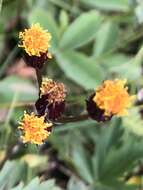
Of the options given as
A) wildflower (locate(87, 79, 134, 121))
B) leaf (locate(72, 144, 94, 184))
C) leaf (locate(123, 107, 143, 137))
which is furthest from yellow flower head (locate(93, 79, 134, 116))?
leaf (locate(72, 144, 94, 184))

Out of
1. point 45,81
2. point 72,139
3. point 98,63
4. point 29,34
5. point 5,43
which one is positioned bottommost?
point 45,81

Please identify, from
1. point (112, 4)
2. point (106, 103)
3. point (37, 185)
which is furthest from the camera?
point (112, 4)

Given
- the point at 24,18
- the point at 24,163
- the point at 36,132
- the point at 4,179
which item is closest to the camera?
the point at 36,132

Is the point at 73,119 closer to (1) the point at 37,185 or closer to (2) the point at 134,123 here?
(1) the point at 37,185

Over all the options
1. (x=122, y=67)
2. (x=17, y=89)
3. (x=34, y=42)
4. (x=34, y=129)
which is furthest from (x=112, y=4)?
(x=34, y=129)

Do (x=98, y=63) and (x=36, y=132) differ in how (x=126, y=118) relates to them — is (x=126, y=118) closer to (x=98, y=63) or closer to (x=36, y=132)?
(x=98, y=63)

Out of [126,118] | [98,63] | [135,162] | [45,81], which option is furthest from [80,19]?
[45,81]

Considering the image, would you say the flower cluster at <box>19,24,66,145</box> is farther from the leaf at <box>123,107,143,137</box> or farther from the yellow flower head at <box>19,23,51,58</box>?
the leaf at <box>123,107,143,137</box>

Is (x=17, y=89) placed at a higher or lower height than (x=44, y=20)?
lower
